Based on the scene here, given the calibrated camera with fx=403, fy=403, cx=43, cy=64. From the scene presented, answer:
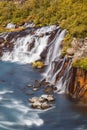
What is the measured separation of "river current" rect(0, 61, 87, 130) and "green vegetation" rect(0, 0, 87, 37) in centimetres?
1179

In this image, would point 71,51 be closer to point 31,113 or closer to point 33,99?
point 33,99

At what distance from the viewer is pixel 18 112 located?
3381 cm

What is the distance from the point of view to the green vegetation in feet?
165

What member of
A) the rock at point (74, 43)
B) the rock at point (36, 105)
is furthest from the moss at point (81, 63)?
the rock at point (36, 105)

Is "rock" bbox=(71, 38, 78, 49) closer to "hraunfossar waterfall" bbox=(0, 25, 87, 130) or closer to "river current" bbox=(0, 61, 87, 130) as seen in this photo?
"hraunfossar waterfall" bbox=(0, 25, 87, 130)

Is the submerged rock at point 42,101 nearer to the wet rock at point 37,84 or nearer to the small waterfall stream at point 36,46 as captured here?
the wet rock at point 37,84

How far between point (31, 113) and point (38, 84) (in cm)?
817

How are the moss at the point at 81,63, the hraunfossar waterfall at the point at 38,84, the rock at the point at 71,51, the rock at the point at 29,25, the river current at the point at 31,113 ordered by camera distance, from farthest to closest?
1. the rock at the point at 29,25
2. the rock at the point at 71,51
3. the moss at the point at 81,63
4. the hraunfossar waterfall at the point at 38,84
5. the river current at the point at 31,113

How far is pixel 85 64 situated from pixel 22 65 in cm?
1465

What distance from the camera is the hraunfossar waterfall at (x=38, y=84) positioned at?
105 feet

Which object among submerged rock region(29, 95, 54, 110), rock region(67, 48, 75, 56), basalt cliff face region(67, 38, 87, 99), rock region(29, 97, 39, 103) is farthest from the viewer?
rock region(67, 48, 75, 56)

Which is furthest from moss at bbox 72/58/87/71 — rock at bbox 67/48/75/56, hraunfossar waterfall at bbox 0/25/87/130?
rock at bbox 67/48/75/56

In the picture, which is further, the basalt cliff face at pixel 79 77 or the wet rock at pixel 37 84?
the wet rock at pixel 37 84

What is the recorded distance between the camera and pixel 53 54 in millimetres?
50281
